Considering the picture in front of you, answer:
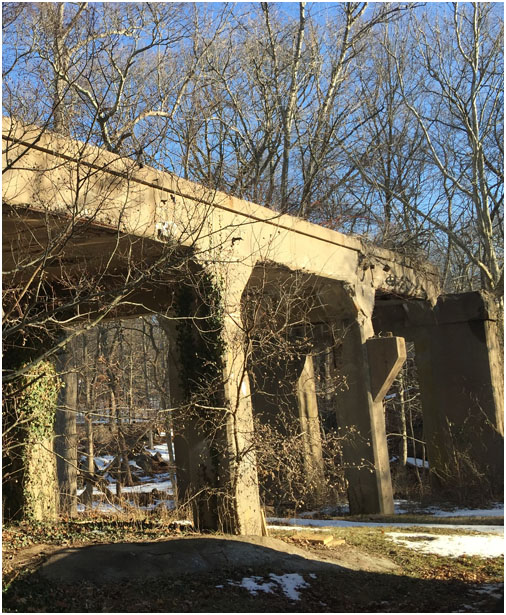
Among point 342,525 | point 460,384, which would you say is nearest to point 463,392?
point 460,384

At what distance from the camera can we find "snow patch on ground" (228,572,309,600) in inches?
255

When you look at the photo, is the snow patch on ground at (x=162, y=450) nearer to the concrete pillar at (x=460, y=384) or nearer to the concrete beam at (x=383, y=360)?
the concrete pillar at (x=460, y=384)

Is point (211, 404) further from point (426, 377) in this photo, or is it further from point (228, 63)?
point (228, 63)

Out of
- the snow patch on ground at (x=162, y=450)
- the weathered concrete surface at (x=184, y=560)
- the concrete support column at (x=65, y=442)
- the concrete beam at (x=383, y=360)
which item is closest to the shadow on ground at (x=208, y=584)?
the weathered concrete surface at (x=184, y=560)

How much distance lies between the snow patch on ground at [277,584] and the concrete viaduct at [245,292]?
1.70 m

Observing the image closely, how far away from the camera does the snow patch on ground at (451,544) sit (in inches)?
334

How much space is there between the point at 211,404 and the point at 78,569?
290 centimetres

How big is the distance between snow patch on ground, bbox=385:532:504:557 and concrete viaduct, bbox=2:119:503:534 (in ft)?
6.52

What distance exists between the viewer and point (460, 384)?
1478 cm

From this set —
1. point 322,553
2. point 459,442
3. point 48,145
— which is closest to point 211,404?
point 322,553

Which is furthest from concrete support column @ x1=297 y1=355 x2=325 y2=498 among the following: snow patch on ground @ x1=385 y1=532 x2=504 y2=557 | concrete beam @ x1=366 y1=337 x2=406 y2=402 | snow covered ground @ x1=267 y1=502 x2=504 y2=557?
snow patch on ground @ x1=385 y1=532 x2=504 y2=557

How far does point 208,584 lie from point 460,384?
31.6 ft

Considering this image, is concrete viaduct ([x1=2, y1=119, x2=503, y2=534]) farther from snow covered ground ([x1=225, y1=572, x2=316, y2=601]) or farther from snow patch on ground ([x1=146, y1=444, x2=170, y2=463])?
snow patch on ground ([x1=146, y1=444, x2=170, y2=463])

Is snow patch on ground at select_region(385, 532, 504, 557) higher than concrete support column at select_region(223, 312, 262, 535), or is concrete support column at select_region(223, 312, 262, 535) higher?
concrete support column at select_region(223, 312, 262, 535)
